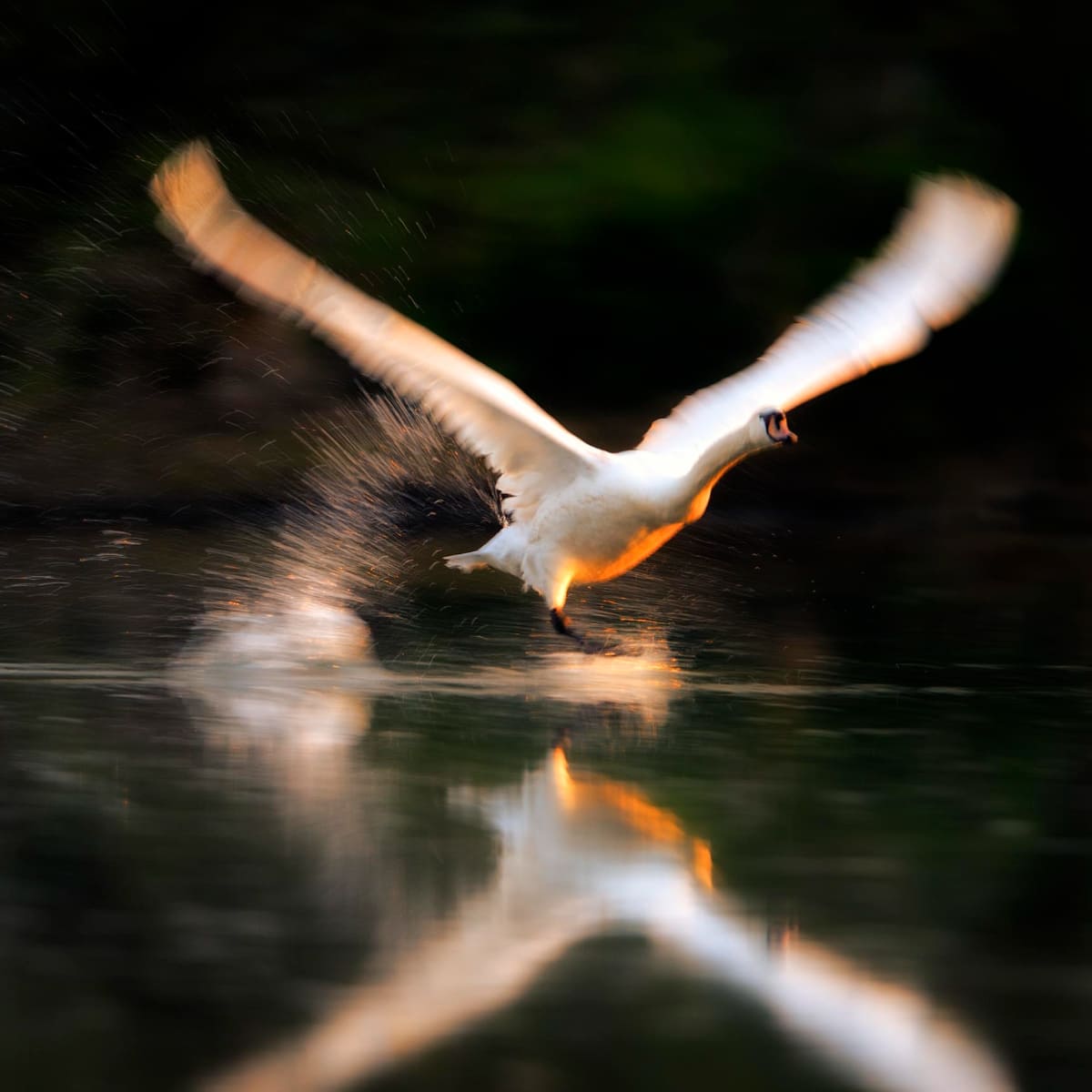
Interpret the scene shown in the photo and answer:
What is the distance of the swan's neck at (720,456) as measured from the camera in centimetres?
728

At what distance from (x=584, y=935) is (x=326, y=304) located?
296cm

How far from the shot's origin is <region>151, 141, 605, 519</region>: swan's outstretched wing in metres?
6.39

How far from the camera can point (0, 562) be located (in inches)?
434

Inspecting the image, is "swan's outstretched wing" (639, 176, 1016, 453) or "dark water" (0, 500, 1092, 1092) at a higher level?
"swan's outstretched wing" (639, 176, 1016, 453)

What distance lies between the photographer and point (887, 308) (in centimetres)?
751

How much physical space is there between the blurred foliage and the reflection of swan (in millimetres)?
10230

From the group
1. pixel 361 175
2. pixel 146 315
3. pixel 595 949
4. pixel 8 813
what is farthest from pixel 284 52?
pixel 595 949

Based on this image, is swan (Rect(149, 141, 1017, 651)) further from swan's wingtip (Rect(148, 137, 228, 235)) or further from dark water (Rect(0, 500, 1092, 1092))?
dark water (Rect(0, 500, 1092, 1092))

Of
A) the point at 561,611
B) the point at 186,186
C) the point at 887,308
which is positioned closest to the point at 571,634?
the point at 561,611

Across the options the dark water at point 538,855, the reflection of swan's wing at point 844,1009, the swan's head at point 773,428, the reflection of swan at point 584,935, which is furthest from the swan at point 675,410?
the reflection of swan's wing at point 844,1009

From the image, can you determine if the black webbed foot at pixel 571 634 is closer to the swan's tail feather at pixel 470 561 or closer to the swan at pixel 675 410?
the swan at pixel 675 410

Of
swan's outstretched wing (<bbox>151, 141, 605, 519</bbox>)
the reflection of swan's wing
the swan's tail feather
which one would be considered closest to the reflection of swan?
the reflection of swan's wing

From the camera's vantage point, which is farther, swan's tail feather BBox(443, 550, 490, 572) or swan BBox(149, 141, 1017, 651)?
swan's tail feather BBox(443, 550, 490, 572)

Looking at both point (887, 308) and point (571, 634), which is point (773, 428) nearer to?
point (887, 308)
